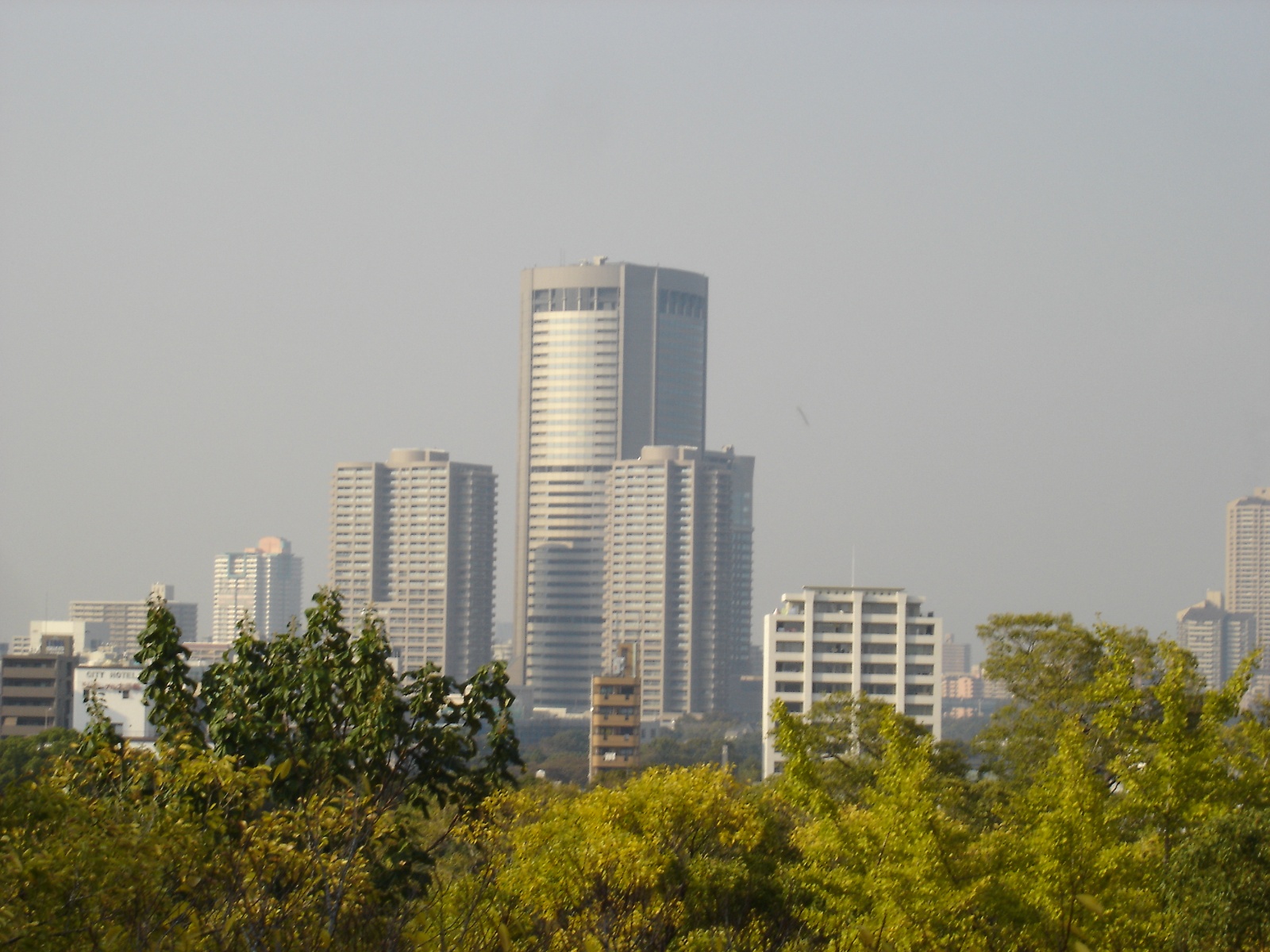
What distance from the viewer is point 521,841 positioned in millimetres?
17500

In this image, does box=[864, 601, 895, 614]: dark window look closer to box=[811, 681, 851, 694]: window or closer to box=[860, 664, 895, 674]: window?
box=[860, 664, 895, 674]: window

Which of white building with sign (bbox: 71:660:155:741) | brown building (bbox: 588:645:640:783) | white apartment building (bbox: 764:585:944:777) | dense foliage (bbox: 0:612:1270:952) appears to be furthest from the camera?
white building with sign (bbox: 71:660:155:741)

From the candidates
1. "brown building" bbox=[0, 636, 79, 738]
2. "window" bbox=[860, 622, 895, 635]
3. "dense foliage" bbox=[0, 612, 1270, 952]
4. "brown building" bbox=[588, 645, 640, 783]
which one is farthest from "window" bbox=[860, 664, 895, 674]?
"dense foliage" bbox=[0, 612, 1270, 952]

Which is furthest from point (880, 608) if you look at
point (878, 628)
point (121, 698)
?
point (121, 698)

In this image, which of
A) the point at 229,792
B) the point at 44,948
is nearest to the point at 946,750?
the point at 229,792

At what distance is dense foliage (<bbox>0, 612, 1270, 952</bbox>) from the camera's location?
10.7 m

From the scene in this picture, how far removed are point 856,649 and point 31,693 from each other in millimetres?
53961

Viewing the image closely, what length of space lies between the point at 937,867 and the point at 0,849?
10530mm

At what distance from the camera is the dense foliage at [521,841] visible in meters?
10.7

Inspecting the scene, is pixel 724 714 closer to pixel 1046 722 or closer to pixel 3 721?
pixel 3 721

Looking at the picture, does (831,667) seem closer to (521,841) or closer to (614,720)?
(614,720)

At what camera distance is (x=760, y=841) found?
72.3 feet

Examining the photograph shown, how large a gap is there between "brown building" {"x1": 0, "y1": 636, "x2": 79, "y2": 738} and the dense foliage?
82023 mm

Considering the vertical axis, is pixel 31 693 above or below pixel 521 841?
below
